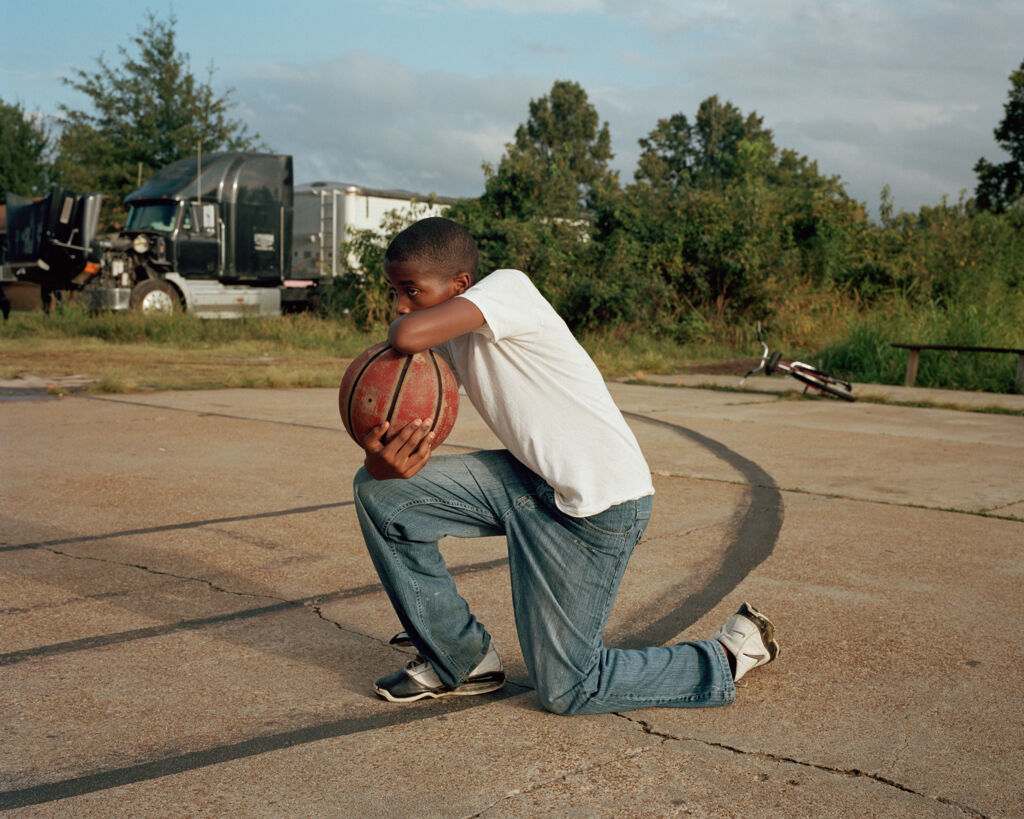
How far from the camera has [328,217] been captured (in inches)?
1030

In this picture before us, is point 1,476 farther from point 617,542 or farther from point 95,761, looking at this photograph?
point 617,542

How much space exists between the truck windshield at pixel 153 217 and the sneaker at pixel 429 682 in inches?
816

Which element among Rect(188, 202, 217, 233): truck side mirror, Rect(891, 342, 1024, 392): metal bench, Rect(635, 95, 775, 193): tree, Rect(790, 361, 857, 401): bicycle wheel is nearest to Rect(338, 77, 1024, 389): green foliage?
Rect(188, 202, 217, 233): truck side mirror

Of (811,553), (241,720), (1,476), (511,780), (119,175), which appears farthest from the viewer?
(119,175)

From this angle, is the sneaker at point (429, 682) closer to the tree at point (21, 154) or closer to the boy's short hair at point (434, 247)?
the boy's short hair at point (434, 247)

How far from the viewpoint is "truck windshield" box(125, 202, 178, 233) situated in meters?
22.5

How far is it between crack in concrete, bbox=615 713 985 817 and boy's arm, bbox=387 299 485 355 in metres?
1.28

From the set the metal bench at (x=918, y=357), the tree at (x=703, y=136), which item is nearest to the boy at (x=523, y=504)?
the metal bench at (x=918, y=357)

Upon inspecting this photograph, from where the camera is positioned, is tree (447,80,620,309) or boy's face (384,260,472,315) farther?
tree (447,80,620,309)

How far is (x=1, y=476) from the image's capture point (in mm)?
6672

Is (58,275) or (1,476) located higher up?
(58,275)

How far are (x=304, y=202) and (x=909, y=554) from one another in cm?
2350

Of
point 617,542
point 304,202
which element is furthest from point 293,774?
point 304,202

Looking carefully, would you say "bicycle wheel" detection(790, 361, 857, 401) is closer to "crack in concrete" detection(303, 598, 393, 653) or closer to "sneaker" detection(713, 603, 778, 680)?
"crack in concrete" detection(303, 598, 393, 653)
